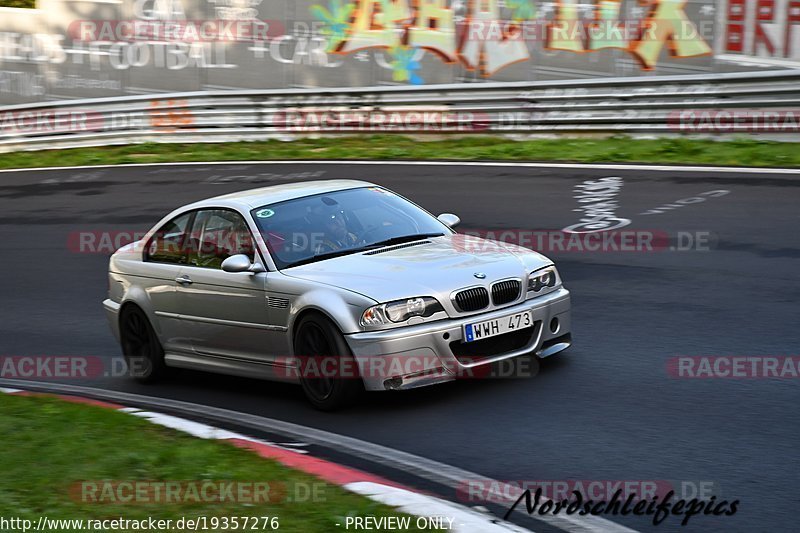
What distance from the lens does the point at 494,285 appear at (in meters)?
7.62

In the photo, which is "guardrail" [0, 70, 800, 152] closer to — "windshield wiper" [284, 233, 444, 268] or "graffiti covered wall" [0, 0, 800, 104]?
"graffiti covered wall" [0, 0, 800, 104]

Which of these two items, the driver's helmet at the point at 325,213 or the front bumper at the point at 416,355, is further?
the driver's helmet at the point at 325,213

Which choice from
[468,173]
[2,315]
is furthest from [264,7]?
[2,315]

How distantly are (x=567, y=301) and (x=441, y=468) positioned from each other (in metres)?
2.24

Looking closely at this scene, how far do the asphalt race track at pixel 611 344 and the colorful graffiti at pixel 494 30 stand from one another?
13.6 ft

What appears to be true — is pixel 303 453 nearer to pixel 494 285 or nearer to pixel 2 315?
pixel 494 285

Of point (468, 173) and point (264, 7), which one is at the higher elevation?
point (264, 7)

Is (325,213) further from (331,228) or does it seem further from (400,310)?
(400,310)

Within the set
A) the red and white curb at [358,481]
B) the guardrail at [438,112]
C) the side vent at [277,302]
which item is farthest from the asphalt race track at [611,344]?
the guardrail at [438,112]

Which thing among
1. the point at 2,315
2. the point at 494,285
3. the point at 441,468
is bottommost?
the point at 2,315

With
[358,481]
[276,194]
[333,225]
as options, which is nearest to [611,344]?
[333,225]

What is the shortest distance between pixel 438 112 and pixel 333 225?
43.2ft

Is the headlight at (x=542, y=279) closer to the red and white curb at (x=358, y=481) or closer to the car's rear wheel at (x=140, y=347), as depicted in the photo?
the red and white curb at (x=358, y=481)

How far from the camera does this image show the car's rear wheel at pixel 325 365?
7453 millimetres
